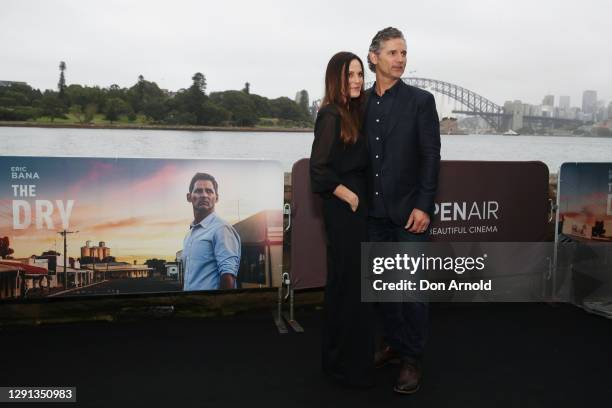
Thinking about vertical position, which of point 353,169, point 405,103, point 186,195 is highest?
point 405,103

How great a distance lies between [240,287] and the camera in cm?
388

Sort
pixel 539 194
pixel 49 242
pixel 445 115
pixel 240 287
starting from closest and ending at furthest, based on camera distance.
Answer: pixel 49 242
pixel 240 287
pixel 539 194
pixel 445 115

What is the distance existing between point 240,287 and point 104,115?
2838mm

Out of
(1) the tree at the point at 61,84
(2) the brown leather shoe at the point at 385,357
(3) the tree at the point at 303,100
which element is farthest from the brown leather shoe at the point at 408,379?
(1) the tree at the point at 61,84

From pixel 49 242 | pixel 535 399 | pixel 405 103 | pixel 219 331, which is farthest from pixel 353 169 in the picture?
pixel 49 242

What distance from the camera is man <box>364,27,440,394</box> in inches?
101

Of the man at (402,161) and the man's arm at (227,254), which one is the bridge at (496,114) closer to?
the man's arm at (227,254)

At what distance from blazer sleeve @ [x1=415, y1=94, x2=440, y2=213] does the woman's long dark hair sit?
12.1 inches

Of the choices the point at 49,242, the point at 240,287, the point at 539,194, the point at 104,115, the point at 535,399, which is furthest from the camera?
the point at 104,115

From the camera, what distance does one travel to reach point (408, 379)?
8.56ft

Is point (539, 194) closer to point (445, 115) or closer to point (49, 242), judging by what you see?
point (445, 115)

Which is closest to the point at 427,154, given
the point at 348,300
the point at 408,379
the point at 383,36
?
the point at 383,36

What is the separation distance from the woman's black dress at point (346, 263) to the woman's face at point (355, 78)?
0.42 feet

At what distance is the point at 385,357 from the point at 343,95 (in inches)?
57.3
